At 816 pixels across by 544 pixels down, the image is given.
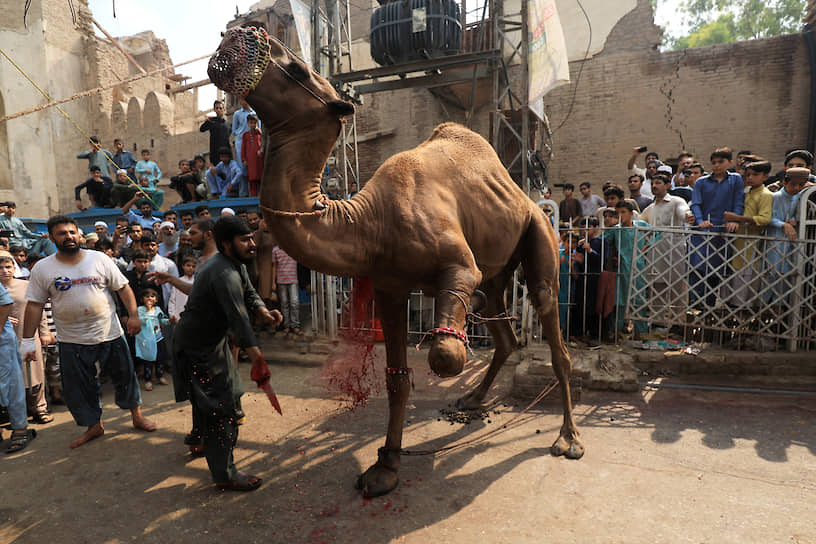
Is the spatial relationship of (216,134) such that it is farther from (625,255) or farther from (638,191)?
(625,255)

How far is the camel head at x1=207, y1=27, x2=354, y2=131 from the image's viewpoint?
2.35 m

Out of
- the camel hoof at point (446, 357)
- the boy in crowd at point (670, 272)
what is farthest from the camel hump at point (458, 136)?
the boy in crowd at point (670, 272)

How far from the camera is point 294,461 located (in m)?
3.78

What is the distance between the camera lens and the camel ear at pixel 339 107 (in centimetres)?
260

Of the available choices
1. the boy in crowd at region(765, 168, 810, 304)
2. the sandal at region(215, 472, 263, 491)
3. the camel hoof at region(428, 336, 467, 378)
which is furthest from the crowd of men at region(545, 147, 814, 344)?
the sandal at region(215, 472, 263, 491)

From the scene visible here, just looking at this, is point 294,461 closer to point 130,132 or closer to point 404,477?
point 404,477

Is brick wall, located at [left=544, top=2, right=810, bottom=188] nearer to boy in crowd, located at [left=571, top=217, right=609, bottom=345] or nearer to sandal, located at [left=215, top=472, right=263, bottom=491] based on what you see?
boy in crowd, located at [left=571, top=217, right=609, bottom=345]

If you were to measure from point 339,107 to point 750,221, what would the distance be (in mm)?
5353

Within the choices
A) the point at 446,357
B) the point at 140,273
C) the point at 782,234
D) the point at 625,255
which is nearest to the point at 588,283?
the point at 625,255

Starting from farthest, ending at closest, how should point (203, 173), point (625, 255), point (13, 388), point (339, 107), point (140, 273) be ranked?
1. point (203, 173)
2. point (140, 273)
3. point (625, 255)
4. point (13, 388)
5. point (339, 107)

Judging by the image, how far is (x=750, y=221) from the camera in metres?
5.51

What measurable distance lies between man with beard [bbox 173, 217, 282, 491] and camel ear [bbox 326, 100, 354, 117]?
1.25 m

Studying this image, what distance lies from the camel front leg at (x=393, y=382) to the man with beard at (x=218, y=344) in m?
0.80

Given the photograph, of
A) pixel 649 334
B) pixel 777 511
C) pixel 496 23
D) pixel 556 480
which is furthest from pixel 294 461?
pixel 496 23
